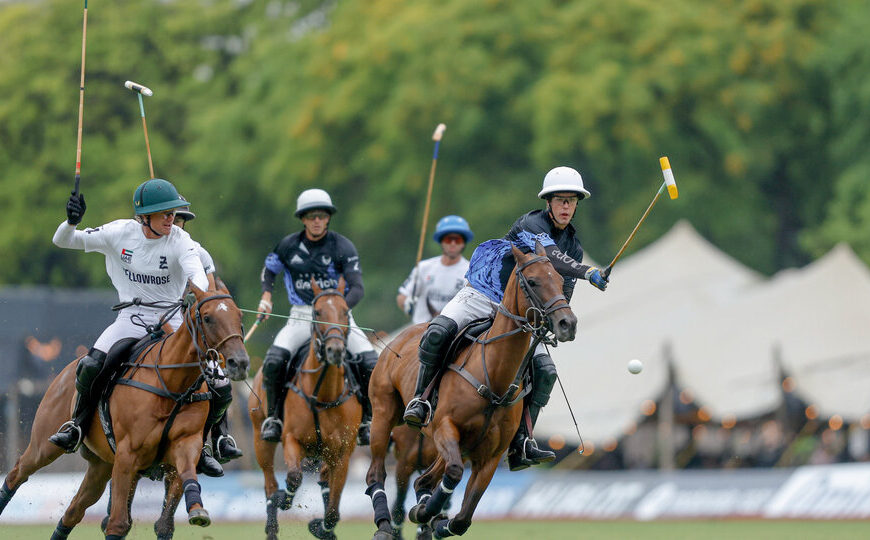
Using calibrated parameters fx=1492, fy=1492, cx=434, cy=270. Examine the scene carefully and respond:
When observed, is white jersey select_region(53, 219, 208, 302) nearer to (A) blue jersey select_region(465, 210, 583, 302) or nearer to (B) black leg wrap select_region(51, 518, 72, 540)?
(B) black leg wrap select_region(51, 518, 72, 540)

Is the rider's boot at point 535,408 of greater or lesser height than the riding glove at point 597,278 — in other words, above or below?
below

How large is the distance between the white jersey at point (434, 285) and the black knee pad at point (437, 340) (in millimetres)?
3724

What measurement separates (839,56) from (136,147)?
16.3 metres

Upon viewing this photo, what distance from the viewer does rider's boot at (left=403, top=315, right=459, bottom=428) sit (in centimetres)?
1156

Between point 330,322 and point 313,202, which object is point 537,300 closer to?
point 330,322

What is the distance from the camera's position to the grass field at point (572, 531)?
17.0 meters

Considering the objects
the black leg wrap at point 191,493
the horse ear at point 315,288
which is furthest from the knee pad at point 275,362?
the black leg wrap at point 191,493

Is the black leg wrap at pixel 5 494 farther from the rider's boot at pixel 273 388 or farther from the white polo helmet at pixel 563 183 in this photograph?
the white polo helmet at pixel 563 183

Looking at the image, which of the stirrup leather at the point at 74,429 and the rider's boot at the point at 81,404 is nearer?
the rider's boot at the point at 81,404

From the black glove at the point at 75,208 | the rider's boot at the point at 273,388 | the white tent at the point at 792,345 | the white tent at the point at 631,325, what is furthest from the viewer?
the white tent at the point at 631,325

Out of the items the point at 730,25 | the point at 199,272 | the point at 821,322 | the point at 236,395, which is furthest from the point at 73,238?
the point at 730,25

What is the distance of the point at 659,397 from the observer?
76.1 ft

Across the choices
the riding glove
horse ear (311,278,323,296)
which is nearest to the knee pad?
horse ear (311,278,323,296)

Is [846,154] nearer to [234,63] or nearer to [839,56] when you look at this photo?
[839,56]
